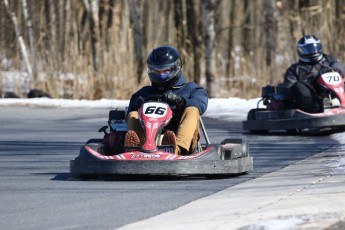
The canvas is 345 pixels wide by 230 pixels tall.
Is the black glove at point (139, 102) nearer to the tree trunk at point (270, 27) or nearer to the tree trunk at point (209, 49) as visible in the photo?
the tree trunk at point (209, 49)

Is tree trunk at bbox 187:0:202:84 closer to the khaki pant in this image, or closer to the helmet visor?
the helmet visor

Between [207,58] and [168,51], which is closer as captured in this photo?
[168,51]

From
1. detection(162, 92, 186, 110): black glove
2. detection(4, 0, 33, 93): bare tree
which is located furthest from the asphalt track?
detection(4, 0, 33, 93): bare tree

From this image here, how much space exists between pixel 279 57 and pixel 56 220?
2084 cm

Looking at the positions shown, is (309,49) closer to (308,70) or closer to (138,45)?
(308,70)

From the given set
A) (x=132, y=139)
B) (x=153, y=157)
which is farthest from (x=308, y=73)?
(x=153, y=157)

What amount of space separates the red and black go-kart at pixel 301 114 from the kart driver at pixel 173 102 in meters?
5.69

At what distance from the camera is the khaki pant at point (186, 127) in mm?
11305

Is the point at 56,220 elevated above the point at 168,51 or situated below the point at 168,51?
below

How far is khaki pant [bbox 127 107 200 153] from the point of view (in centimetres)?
1130

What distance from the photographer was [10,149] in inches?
597

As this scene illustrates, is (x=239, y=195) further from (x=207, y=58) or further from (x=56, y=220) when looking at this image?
(x=207, y=58)

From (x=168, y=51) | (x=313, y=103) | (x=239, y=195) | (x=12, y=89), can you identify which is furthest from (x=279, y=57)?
(x=239, y=195)

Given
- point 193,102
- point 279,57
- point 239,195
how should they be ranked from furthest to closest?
point 279,57, point 193,102, point 239,195
